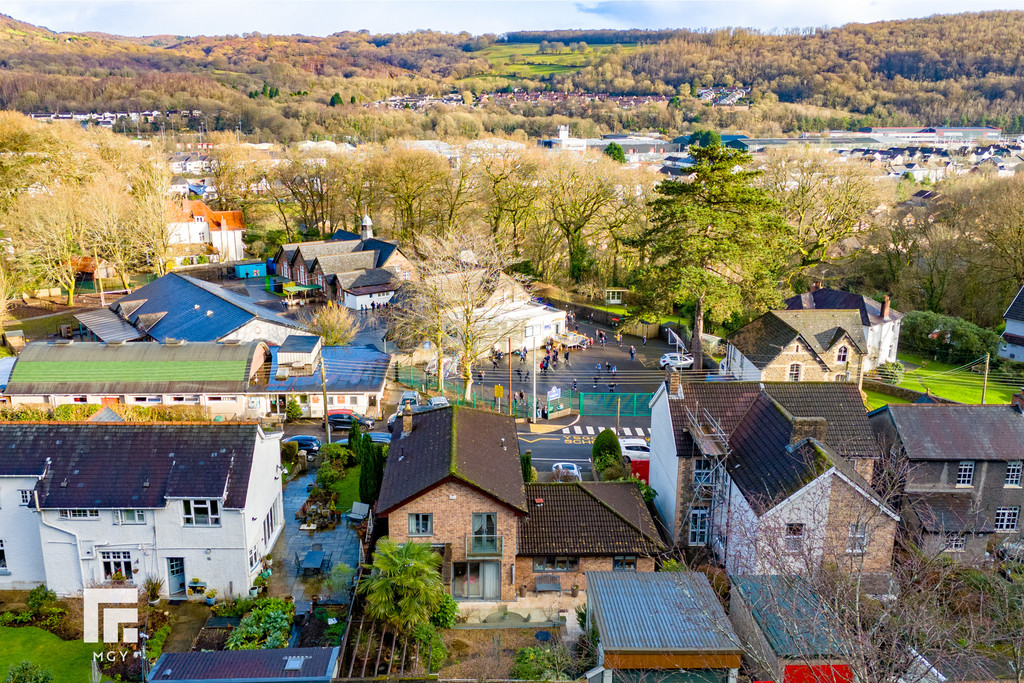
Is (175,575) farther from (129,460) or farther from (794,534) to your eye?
(794,534)

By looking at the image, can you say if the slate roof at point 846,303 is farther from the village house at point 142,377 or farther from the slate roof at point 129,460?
the slate roof at point 129,460

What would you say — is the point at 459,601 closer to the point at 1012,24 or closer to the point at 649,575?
the point at 649,575

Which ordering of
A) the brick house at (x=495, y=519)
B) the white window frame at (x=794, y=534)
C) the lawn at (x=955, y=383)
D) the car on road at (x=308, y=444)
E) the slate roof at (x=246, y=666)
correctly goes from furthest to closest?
the lawn at (x=955, y=383)
the car on road at (x=308, y=444)
the brick house at (x=495, y=519)
the white window frame at (x=794, y=534)
the slate roof at (x=246, y=666)

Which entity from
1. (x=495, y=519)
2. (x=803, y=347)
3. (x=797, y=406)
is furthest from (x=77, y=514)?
(x=803, y=347)

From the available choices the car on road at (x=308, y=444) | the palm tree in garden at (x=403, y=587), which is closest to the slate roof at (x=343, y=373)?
the car on road at (x=308, y=444)

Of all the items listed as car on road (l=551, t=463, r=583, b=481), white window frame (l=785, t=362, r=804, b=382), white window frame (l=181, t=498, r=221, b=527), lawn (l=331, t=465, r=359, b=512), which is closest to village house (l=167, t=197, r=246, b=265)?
lawn (l=331, t=465, r=359, b=512)

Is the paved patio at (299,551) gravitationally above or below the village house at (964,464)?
below
